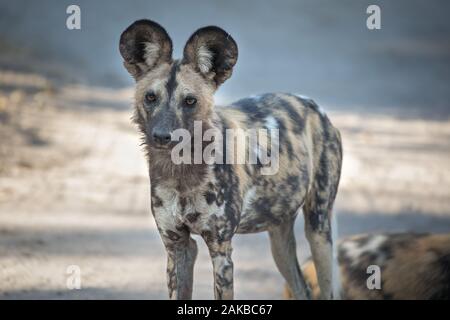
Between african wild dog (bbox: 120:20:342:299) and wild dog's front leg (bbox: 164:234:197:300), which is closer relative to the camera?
african wild dog (bbox: 120:20:342:299)

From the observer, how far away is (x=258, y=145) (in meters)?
3.37

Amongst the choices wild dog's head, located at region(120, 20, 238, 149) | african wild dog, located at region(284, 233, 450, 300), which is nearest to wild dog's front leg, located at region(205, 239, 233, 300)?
wild dog's head, located at region(120, 20, 238, 149)

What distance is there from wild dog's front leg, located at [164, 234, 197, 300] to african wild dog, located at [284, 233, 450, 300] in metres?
0.75

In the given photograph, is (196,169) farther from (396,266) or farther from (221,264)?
(396,266)

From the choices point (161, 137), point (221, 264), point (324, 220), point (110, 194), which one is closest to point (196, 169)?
point (161, 137)

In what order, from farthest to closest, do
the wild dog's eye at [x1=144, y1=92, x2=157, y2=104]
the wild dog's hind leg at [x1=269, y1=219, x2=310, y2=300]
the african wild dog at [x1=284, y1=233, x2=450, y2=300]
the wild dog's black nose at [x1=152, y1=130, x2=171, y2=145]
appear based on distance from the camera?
the wild dog's hind leg at [x1=269, y1=219, x2=310, y2=300], the african wild dog at [x1=284, y1=233, x2=450, y2=300], the wild dog's eye at [x1=144, y1=92, x2=157, y2=104], the wild dog's black nose at [x1=152, y1=130, x2=171, y2=145]

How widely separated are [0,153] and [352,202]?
260 cm

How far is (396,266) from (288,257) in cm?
47

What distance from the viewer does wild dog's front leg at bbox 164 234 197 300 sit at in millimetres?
3221

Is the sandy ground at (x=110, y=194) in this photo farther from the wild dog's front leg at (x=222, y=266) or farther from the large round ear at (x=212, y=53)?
the large round ear at (x=212, y=53)

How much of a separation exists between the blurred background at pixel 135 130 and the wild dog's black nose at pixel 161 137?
1.33m

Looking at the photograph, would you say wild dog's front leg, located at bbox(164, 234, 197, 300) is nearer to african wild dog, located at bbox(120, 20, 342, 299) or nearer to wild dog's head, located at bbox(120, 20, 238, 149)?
african wild dog, located at bbox(120, 20, 342, 299)

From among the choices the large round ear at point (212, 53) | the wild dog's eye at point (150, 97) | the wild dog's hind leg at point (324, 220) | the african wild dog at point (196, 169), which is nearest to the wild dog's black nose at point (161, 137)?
the african wild dog at point (196, 169)

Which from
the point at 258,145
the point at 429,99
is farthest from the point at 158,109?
the point at 429,99
